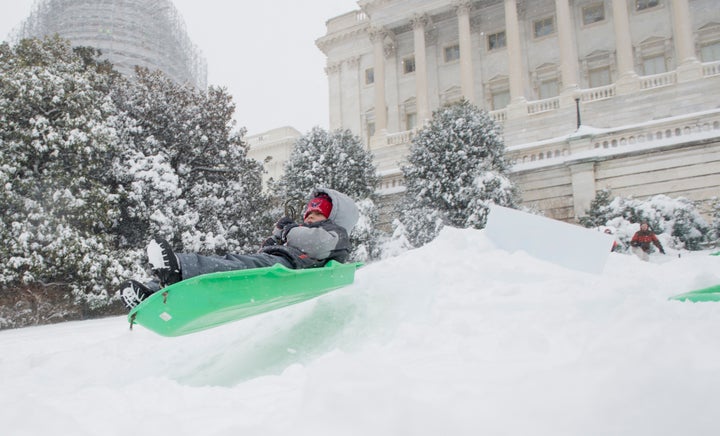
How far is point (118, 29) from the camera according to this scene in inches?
969

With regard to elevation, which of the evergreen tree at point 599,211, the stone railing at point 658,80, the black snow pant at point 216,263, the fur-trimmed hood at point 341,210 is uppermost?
the stone railing at point 658,80

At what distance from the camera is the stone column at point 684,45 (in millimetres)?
16422

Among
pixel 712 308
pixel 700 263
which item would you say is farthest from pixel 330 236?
pixel 700 263

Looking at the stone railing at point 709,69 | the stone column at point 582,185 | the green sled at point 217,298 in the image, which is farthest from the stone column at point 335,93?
the green sled at point 217,298

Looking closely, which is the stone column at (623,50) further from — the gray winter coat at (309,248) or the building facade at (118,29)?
the building facade at (118,29)

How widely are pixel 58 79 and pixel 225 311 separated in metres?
8.38

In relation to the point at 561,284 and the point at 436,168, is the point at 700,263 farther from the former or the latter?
the point at 436,168

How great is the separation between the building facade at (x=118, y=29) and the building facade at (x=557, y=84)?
875 centimetres

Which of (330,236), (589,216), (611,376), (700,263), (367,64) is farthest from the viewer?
(367,64)

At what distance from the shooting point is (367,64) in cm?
2691

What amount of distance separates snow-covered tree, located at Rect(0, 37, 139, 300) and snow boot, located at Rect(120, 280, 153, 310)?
21.0ft

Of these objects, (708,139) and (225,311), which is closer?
(225,311)

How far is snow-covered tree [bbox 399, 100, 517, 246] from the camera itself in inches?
454

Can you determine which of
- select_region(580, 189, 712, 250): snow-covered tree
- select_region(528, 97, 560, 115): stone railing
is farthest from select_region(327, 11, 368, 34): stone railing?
select_region(580, 189, 712, 250): snow-covered tree
